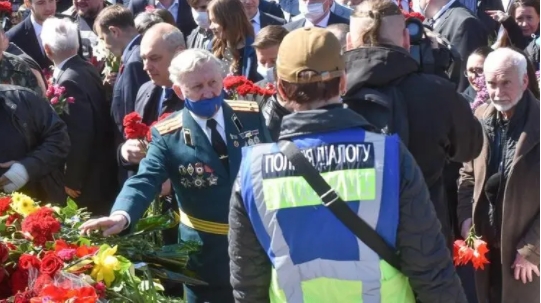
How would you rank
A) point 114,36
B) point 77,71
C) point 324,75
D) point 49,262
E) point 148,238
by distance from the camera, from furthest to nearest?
point 114,36 < point 77,71 < point 148,238 < point 49,262 < point 324,75

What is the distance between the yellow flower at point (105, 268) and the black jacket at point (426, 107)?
4.10 feet

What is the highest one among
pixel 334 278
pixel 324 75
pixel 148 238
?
pixel 324 75

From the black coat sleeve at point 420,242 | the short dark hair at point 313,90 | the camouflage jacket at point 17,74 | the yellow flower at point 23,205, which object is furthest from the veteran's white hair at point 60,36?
the black coat sleeve at point 420,242

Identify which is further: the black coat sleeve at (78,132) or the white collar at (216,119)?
the black coat sleeve at (78,132)

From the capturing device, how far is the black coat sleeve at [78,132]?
649cm

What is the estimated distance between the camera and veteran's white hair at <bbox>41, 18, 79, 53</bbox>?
22.0ft

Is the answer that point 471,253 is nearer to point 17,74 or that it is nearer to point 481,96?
point 481,96

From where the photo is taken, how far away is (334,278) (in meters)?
3.10

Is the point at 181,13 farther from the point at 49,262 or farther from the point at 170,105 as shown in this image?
the point at 49,262

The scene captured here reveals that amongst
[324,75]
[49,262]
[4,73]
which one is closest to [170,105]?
[4,73]

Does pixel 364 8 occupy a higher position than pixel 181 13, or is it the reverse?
pixel 364 8

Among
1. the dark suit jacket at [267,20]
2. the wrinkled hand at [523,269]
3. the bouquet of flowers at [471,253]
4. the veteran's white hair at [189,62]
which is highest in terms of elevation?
the veteran's white hair at [189,62]

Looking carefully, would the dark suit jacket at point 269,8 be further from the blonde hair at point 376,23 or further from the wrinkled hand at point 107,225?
the wrinkled hand at point 107,225

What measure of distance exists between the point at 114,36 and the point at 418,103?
3633 millimetres
